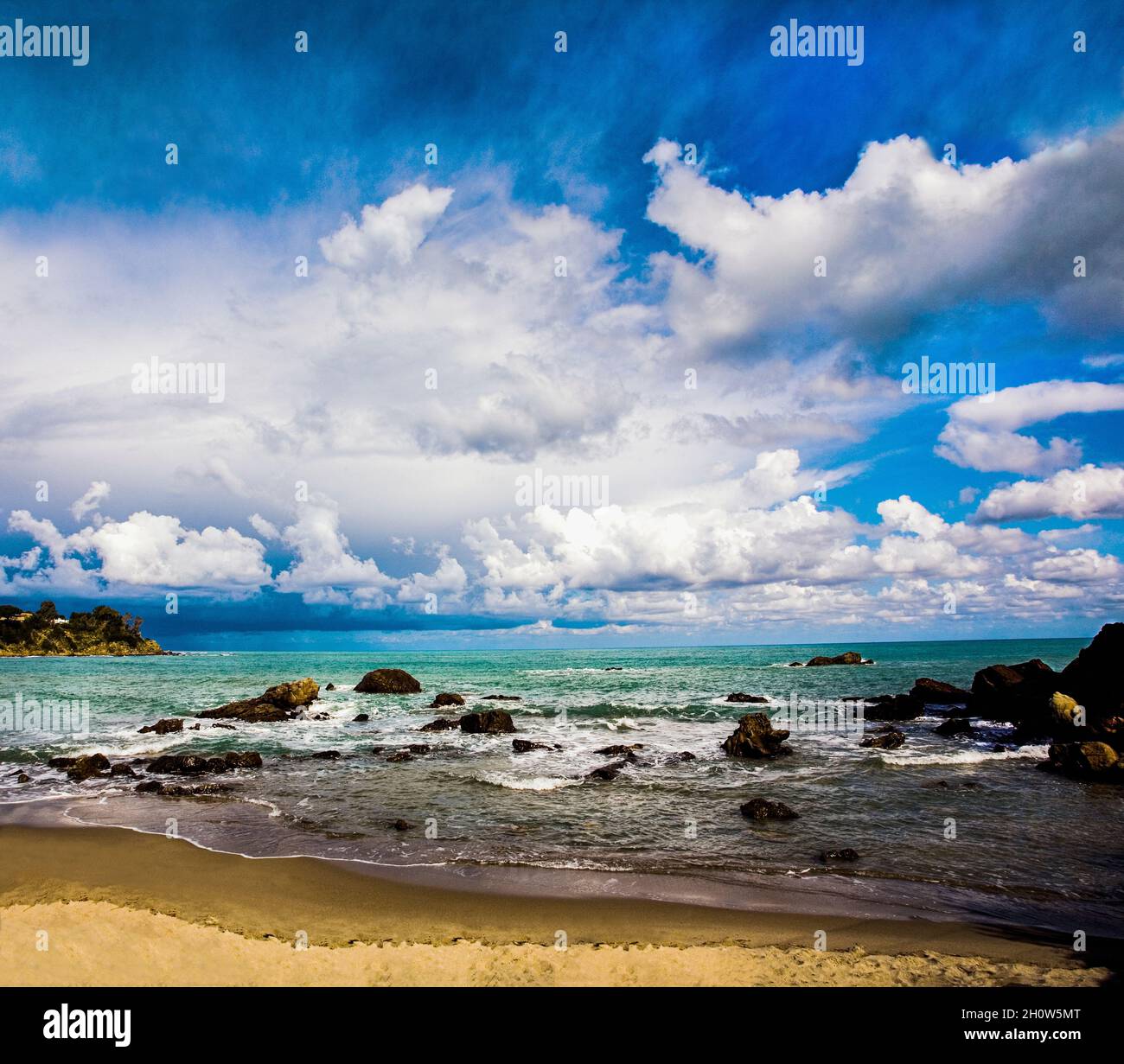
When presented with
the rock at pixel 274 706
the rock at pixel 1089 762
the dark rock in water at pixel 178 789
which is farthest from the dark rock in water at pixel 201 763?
the rock at pixel 1089 762

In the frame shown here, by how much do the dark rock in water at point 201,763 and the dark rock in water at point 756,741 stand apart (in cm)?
1906

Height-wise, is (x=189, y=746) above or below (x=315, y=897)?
below

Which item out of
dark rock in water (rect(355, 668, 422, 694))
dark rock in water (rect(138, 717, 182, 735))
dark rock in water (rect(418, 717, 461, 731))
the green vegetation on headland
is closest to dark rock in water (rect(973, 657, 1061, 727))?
dark rock in water (rect(418, 717, 461, 731))

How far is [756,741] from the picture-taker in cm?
2505

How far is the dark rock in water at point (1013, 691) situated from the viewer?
33.6m

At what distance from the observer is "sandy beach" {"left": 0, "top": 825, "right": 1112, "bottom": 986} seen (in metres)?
7.72

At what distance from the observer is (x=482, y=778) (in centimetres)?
2069

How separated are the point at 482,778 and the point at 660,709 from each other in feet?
71.3

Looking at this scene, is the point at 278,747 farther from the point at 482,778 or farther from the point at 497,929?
the point at 497,929

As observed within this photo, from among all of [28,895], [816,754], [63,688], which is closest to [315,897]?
[28,895]

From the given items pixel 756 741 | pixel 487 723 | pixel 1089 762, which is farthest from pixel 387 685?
pixel 1089 762

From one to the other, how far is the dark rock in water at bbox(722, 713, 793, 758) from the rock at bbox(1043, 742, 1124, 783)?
9.24 m

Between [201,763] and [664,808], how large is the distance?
17.5 meters

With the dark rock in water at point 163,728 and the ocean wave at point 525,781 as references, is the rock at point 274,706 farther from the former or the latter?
the ocean wave at point 525,781
